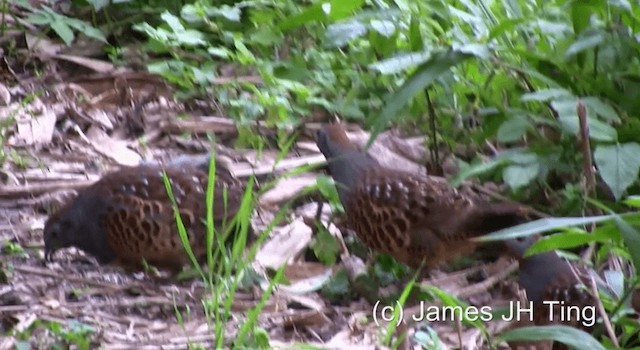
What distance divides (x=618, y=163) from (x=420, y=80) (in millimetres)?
557

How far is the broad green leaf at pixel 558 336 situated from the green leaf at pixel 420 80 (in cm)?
97

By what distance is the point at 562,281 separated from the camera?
2.79 metres

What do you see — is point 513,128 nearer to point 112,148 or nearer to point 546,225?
point 546,225

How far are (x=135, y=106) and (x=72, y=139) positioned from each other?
0.38m

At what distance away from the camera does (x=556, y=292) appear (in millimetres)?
2779

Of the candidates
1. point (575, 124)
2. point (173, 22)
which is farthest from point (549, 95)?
point (173, 22)

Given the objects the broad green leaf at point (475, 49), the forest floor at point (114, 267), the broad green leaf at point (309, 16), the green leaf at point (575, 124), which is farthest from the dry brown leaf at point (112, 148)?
the green leaf at point (575, 124)

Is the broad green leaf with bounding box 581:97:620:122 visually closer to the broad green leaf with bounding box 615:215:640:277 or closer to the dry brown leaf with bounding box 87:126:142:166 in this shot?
the broad green leaf with bounding box 615:215:640:277

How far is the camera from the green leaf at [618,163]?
2.93m

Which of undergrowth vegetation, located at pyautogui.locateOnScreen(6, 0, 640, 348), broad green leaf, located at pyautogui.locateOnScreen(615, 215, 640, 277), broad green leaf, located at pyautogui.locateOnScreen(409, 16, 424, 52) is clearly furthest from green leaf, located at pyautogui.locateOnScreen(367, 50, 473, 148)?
broad green leaf, located at pyautogui.locateOnScreen(615, 215, 640, 277)

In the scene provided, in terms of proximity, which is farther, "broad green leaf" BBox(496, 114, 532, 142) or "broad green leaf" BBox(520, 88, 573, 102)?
"broad green leaf" BBox(496, 114, 532, 142)

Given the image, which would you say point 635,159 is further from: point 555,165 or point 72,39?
point 72,39

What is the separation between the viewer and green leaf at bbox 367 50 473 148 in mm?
2980

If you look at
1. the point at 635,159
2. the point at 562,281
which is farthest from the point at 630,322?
the point at 635,159
